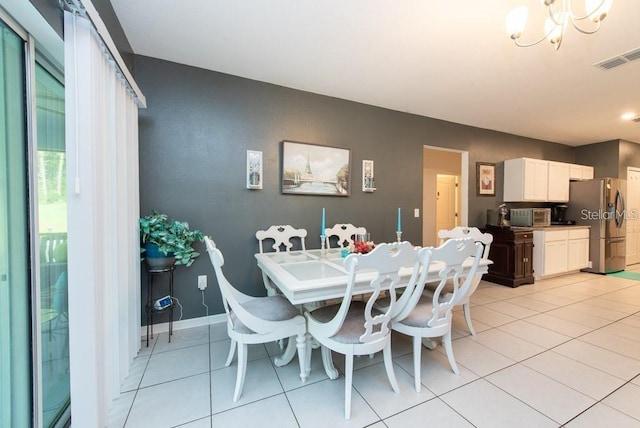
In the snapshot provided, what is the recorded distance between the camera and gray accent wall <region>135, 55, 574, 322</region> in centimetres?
253

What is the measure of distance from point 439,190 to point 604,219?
2.73 meters

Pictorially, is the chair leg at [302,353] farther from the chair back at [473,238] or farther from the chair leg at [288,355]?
the chair back at [473,238]

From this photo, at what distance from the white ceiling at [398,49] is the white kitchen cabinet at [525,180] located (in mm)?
1117

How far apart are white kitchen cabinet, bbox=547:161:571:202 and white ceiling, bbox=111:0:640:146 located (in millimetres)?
1424

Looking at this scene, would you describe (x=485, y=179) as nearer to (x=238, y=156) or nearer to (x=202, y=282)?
(x=238, y=156)

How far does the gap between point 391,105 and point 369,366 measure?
9.97ft

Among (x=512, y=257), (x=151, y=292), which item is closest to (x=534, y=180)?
(x=512, y=257)

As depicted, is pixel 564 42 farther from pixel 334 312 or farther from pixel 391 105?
pixel 334 312

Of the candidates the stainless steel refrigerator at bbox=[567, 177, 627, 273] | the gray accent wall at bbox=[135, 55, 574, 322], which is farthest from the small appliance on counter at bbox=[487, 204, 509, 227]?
the gray accent wall at bbox=[135, 55, 574, 322]

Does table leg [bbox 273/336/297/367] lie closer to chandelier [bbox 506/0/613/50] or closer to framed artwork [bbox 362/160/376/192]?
framed artwork [bbox 362/160/376/192]

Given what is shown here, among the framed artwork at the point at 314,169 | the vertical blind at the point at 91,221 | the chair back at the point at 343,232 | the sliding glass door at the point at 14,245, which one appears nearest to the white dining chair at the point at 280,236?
the chair back at the point at 343,232

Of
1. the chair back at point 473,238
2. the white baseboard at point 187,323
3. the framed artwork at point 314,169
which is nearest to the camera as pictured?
the chair back at point 473,238

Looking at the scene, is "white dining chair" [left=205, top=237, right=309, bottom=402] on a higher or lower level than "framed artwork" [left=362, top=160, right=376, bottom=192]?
lower

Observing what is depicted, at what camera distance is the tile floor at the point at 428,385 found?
150cm
